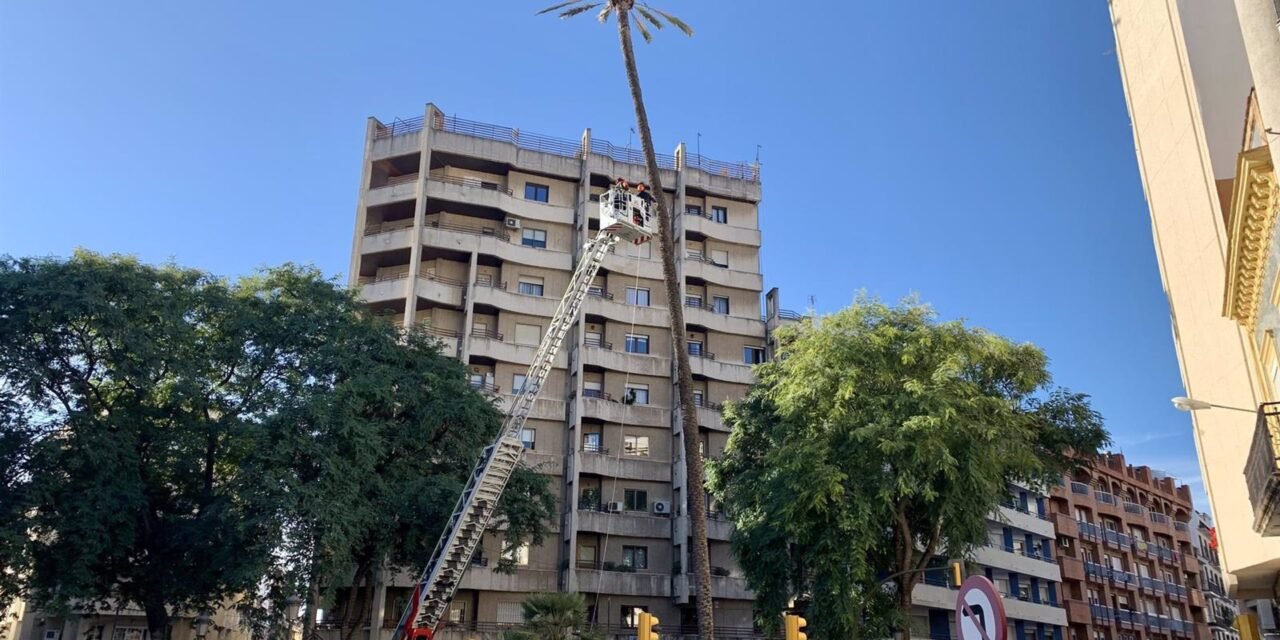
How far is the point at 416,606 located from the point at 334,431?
259 inches

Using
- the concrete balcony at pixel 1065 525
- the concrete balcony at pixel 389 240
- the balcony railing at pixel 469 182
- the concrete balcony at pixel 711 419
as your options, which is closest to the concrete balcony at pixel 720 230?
the balcony railing at pixel 469 182

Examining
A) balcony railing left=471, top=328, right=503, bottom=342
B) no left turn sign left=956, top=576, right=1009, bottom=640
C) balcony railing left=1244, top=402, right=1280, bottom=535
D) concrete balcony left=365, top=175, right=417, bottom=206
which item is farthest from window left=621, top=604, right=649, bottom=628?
no left turn sign left=956, top=576, right=1009, bottom=640

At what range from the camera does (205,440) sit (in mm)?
33594

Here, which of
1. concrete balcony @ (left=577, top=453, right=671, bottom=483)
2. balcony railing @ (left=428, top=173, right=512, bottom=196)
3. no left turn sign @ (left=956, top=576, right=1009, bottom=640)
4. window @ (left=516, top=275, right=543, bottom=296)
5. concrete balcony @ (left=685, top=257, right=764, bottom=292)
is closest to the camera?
no left turn sign @ (left=956, top=576, right=1009, bottom=640)

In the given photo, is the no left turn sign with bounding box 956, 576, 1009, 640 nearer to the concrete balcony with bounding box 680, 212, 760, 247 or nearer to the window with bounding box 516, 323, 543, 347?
the window with bounding box 516, 323, 543, 347

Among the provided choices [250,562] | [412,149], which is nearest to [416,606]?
[250,562]

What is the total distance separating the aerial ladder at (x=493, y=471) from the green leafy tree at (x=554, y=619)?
5.62m

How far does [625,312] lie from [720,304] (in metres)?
5.84

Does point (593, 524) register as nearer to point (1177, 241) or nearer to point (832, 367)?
point (832, 367)

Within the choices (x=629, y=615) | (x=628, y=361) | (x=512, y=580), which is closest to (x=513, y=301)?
(x=628, y=361)

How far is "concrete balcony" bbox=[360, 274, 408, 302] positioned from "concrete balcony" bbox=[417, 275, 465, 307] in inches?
29.1

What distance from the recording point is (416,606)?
1180 inches

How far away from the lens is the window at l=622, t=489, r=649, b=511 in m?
48.8

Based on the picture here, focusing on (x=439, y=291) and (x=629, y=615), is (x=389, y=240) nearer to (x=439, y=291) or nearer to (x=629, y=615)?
(x=439, y=291)
